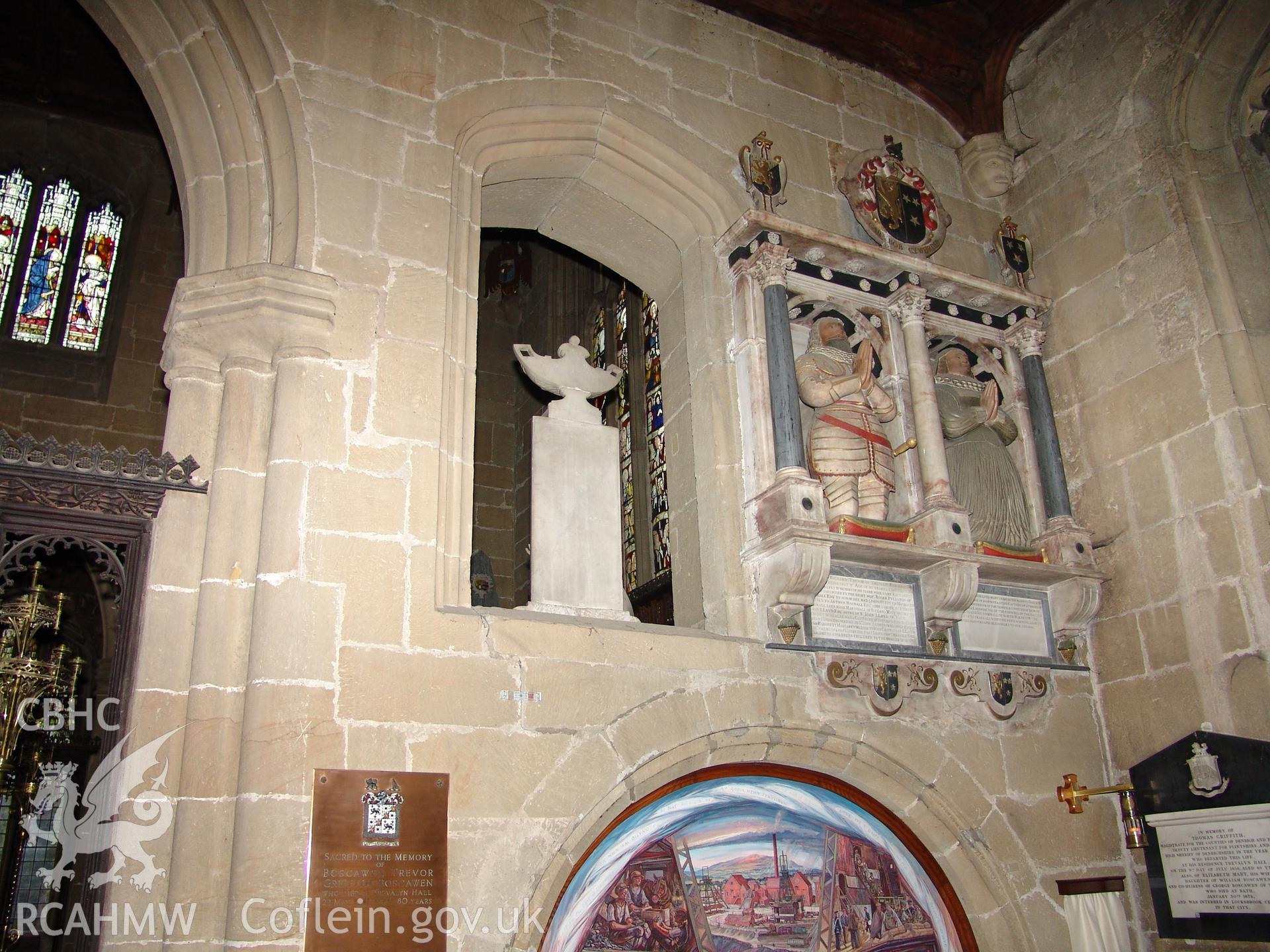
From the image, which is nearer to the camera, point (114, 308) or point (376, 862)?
point (376, 862)

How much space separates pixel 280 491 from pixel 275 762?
37.5 inches

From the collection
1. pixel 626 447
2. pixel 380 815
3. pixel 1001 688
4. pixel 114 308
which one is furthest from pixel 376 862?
pixel 114 308

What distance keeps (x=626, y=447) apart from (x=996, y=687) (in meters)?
4.34

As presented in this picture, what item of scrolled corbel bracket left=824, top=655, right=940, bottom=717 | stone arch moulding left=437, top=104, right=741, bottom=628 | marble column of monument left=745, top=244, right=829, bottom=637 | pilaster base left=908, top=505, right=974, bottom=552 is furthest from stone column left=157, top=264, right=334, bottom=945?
pilaster base left=908, top=505, right=974, bottom=552

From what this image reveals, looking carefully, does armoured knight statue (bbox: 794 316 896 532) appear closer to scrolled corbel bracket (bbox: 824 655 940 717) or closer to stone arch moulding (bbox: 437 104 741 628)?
stone arch moulding (bbox: 437 104 741 628)

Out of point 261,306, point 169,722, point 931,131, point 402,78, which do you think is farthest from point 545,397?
point 169,722

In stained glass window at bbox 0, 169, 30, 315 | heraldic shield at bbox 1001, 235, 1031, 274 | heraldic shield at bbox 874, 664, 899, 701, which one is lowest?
heraldic shield at bbox 874, 664, 899, 701

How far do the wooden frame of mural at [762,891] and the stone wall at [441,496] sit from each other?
0.10 meters

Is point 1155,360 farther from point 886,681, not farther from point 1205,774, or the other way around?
point 886,681

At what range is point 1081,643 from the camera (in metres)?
5.15

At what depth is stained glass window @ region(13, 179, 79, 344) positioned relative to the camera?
8.62 m

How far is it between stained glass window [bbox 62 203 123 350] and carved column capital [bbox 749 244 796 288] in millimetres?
6265

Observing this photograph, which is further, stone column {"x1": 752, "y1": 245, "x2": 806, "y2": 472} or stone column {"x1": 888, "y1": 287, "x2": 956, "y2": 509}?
stone column {"x1": 888, "y1": 287, "x2": 956, "y2": 509}

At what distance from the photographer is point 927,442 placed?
4.93m
